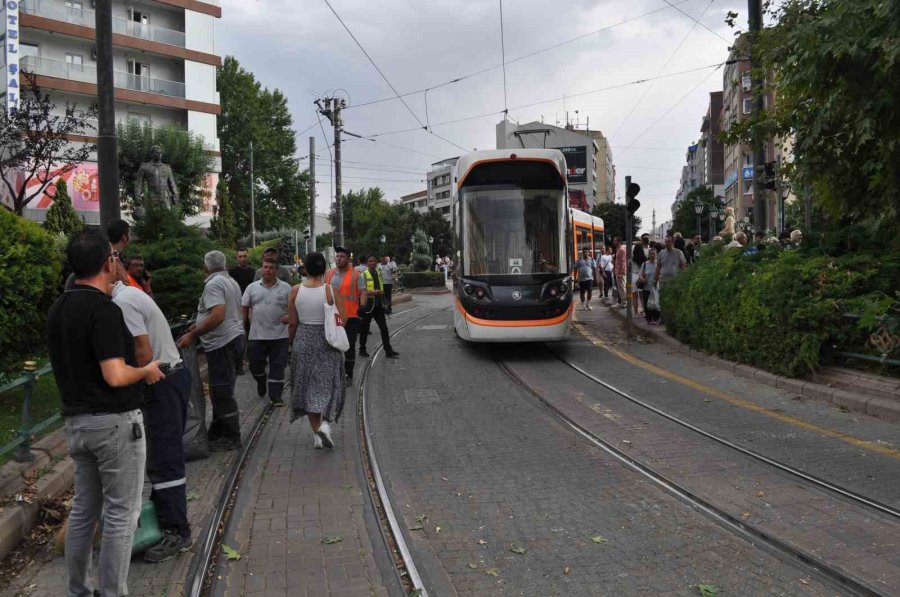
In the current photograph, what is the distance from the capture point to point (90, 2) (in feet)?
115

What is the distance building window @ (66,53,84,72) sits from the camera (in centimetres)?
3378

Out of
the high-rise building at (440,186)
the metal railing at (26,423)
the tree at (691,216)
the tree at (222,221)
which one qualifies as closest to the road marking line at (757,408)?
the metal railing at (26,423)

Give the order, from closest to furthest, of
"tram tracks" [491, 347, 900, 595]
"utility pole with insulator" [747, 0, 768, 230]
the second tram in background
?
"tram tracks" [491, 347, 900, 595], "utility pole with insulator" [747, 0, 768, 230], the second tram in background

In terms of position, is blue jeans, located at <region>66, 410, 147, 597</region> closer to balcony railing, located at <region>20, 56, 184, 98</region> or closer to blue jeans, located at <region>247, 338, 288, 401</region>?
blue jeans, located at <region>247, 338, 288, 401</region>

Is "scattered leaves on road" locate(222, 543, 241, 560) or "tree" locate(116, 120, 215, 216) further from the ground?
"tree" locate(116, 120, 215, 216)

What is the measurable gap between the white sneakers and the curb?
5.61 metres

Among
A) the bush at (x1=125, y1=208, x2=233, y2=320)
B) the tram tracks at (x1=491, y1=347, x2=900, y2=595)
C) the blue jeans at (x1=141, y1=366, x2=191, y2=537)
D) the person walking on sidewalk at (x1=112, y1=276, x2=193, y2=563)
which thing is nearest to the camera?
the tram tracks at (x1=491, y1=347, x2=900, y2=595)

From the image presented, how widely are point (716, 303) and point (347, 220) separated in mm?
107662

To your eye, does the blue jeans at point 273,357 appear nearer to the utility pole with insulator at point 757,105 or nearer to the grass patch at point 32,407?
the grass patch at point 32,407

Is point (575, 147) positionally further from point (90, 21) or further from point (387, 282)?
point (387, 282)

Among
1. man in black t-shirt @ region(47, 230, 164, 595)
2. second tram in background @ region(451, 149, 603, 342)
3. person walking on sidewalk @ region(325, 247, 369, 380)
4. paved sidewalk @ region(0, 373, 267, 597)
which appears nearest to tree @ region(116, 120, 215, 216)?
second tram in background @ region(451, 149, 603, 342)

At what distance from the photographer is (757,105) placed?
12.8m

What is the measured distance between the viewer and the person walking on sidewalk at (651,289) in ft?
51.0

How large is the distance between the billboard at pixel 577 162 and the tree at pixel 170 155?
64.1 m
